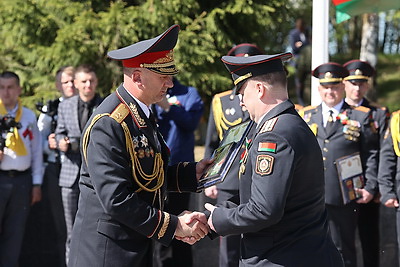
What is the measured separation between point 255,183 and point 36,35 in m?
7.79

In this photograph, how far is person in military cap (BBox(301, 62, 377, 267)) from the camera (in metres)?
5.48

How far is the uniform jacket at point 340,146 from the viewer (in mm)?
5477

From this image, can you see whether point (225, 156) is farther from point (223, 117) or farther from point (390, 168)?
point (390, 168)

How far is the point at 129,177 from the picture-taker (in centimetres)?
312

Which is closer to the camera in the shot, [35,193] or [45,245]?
[35,193]

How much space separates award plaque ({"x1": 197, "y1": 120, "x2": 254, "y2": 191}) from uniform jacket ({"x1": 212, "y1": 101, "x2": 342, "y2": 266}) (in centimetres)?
20

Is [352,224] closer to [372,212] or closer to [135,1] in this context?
[372,212]

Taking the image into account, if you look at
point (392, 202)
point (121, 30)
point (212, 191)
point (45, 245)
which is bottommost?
point (45, 245)

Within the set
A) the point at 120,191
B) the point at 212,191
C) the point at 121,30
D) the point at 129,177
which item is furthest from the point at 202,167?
the point at 121,30

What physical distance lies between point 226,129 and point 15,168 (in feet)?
6.32

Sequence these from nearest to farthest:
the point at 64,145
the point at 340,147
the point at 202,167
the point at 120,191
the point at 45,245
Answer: the point at 120,191
the point at 202,167
the point at 340,147
the point at 64,145
the point at 45,245

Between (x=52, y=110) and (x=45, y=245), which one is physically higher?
(x=52, y=110)

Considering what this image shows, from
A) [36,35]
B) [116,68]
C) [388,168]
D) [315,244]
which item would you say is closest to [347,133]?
[388,168]

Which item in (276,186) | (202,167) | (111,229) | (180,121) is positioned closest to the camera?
(276,186)
